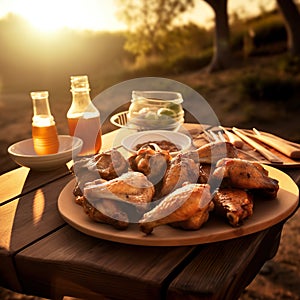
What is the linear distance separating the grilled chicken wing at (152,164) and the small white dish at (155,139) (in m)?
0.37

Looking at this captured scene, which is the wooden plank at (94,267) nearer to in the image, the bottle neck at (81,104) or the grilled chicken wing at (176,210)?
the grilled chicken wing at (176,210)

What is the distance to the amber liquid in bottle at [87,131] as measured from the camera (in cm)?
217

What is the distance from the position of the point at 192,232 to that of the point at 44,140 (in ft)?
3.76

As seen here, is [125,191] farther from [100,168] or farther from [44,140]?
[44,140]

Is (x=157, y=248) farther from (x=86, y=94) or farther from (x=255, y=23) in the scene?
(x=255, y=23)

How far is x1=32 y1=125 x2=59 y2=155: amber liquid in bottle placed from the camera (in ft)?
6.70

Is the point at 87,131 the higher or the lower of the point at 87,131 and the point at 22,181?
the higher

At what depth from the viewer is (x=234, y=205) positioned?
1196 mm

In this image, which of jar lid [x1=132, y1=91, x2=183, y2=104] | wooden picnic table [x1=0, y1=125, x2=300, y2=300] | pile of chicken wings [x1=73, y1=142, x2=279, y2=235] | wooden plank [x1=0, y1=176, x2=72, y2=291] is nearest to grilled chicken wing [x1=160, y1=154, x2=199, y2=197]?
pile of chicken wings [x1=73, y1=142, x2=279, y2=235]

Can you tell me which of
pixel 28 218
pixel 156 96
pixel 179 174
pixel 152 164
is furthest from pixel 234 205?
pixel 156 96

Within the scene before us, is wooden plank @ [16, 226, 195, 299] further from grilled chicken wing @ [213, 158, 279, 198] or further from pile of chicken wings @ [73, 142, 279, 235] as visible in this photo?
grilled chicken wing @ [213, 158, 279, 198]

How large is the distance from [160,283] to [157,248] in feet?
0.51

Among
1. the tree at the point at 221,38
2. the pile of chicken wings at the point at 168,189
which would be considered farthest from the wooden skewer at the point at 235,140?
the tree at the point at 221,38

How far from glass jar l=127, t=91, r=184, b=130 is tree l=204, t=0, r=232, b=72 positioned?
812 cm
